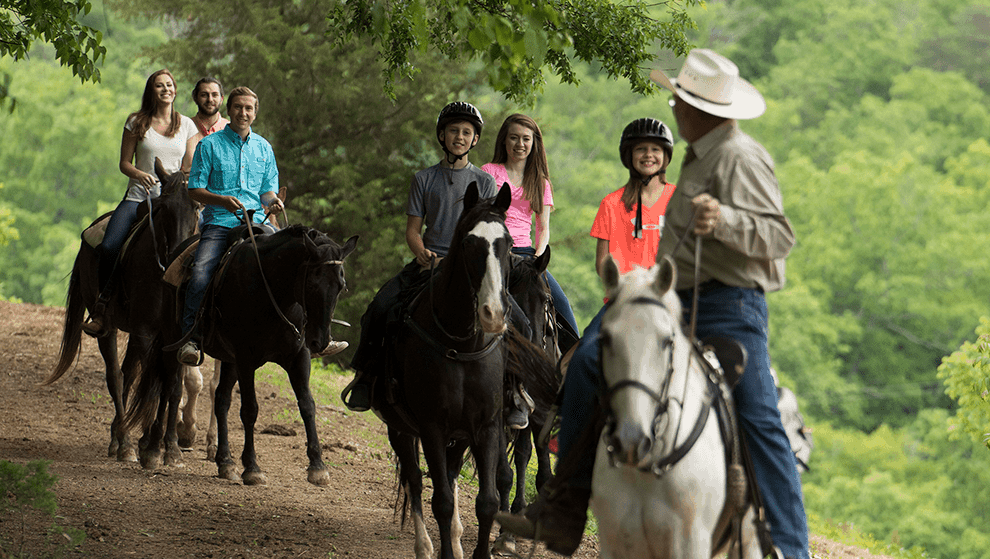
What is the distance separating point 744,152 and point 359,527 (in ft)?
15.4

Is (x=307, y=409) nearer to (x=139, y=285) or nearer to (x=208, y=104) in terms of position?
(x=139, y=285)

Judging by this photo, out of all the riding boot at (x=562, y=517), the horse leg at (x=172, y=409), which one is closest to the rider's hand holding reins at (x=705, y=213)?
the riding boot at (x=562, y=517)

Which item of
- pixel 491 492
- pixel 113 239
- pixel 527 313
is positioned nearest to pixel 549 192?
pixel 527 313

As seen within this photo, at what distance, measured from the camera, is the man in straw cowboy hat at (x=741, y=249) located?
12.1 feet

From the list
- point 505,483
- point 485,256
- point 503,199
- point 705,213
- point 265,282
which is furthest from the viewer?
point 265,282

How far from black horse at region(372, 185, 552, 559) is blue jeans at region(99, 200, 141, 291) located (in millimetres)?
4631

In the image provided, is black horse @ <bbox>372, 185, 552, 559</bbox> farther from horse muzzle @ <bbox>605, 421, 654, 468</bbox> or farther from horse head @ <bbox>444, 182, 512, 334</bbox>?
horse muzzle @ <bbox>605, 421, 654, 468</bbox>

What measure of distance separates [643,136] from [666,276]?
319cm

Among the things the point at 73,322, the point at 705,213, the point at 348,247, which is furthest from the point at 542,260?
the point at 73,322

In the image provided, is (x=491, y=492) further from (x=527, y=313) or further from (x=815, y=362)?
(x=815, y=362)

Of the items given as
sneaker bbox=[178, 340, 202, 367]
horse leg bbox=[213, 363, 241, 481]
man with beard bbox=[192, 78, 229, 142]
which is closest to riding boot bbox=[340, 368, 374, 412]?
sneaker bbox=[178, 340, 202, 367]

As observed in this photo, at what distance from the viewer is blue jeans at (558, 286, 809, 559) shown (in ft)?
12.2

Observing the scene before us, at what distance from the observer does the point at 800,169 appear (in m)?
50.5

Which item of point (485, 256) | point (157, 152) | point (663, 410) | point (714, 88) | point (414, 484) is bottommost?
point (414, 484)
